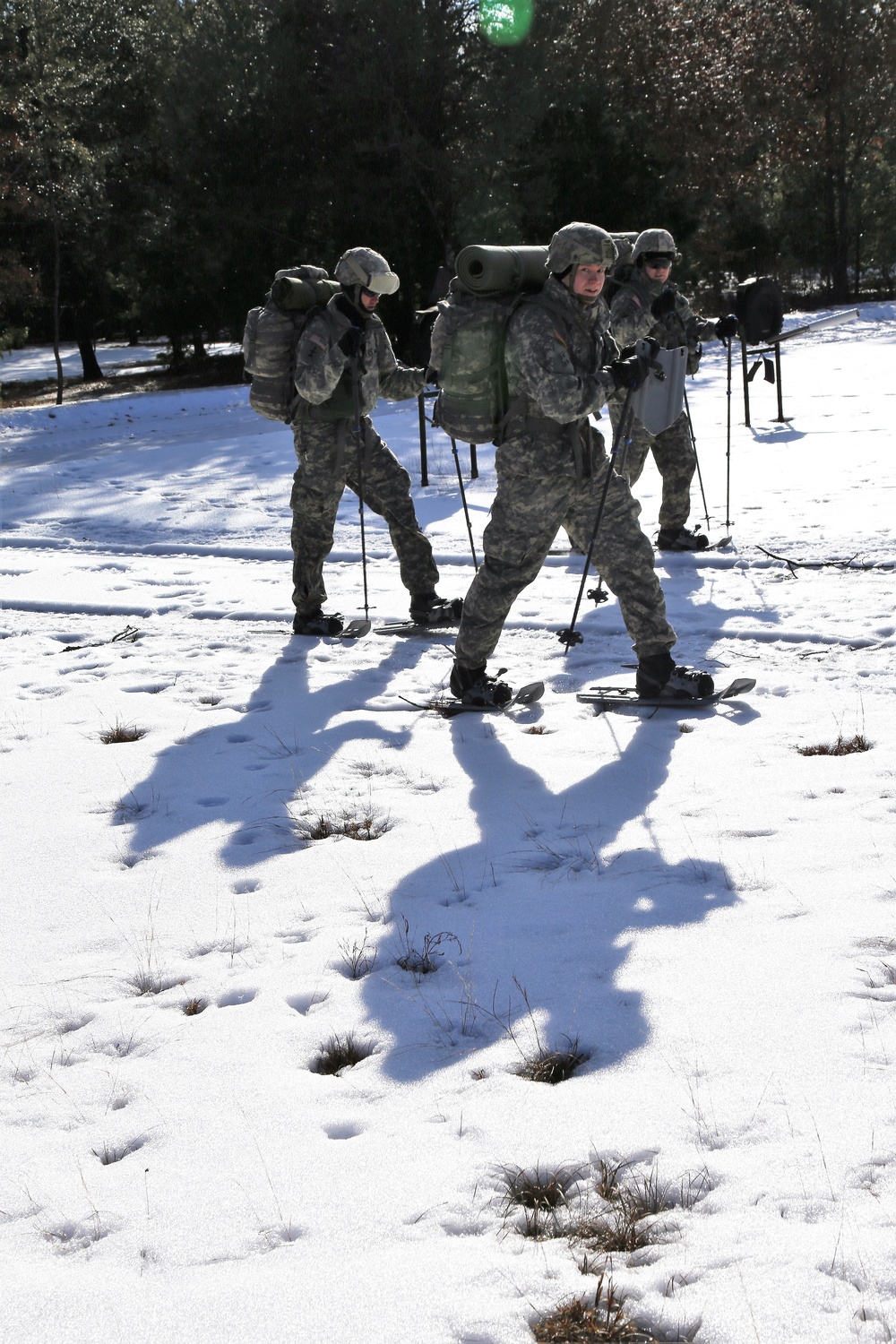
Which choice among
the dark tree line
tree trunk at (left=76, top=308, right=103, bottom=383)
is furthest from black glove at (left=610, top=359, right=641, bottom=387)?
tree trunk at (left=76, top=308, right=103, bottom=383)

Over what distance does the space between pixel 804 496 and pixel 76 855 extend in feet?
27.1

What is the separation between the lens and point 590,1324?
2340 millimetres

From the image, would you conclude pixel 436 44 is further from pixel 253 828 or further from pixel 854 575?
pixel 253 828

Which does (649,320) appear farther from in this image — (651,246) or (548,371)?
(548,371)

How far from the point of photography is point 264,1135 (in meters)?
3.01

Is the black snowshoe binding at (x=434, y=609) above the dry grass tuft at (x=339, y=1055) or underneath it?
above

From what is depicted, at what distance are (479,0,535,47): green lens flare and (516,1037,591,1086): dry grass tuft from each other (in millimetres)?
25601

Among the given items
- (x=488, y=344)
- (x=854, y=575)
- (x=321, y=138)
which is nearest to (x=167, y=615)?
(x=488, y=344)

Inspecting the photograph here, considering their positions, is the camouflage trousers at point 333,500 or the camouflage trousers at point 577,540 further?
the camouflage trousers at point 333,500

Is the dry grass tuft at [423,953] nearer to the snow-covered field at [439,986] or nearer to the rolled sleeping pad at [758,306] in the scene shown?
the snow-covered field at [439,986]

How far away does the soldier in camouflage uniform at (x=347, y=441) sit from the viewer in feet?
23.5

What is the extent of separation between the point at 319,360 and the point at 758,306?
6097 mm

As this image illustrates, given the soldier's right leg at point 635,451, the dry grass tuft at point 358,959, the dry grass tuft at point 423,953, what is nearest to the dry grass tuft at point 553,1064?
the dry grass tuft at point 423,953

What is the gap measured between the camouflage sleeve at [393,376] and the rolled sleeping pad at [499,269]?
2.07 m
